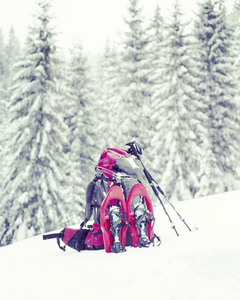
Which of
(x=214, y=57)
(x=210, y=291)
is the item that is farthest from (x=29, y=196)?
(x=210, y=291)

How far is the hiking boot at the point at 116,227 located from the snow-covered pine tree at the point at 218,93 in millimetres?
15694

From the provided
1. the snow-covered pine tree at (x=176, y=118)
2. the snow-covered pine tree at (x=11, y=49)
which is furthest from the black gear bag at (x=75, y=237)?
the snow-covered pine tree at (x=11, y=49)

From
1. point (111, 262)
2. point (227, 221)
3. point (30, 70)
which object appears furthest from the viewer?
point (30, 70)

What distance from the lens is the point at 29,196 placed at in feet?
57.1

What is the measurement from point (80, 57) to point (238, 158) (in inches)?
507

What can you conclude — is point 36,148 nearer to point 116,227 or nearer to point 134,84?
point 134,84

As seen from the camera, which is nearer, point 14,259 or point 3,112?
point 14,259

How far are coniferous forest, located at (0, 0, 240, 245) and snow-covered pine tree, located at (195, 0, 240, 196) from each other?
60 millimetres

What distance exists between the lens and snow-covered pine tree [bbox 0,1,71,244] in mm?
17578

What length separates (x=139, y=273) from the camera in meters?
3.32

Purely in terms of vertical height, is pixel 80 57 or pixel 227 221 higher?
pixel 80 57

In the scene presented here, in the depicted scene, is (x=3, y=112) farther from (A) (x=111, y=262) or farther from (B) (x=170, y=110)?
(A) (x=111, y=262)

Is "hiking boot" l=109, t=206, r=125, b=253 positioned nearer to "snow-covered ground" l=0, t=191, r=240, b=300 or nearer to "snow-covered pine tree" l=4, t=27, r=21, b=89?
"snow-covered ground" l=0, t=191, r=240, b=300

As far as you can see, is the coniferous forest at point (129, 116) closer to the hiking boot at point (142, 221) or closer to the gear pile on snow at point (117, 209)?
the gear pile on snow at point (117, 209)
